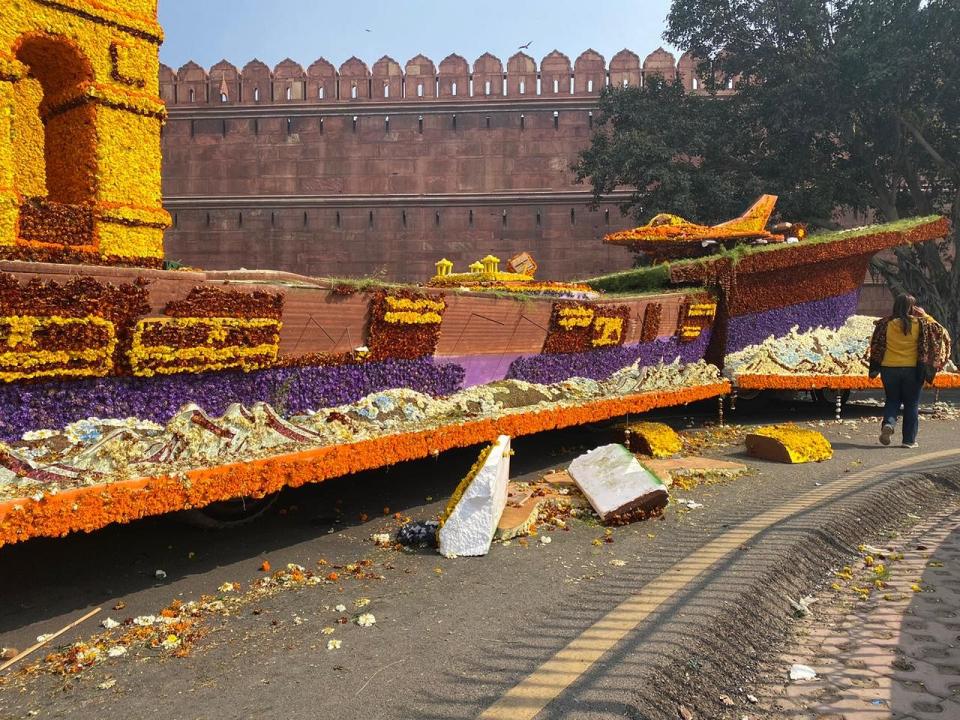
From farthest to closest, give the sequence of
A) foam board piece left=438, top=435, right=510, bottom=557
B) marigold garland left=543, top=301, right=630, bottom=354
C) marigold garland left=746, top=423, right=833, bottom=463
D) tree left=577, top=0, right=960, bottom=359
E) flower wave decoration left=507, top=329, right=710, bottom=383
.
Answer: tree left=577, top=0, right=960, bottom=359 < marigold garland left=746, top=423, right=833, bottom=463 < marigold garland left=543, top=301, right=630, bottom=354 < flower wave decoration left=507, top=329, right=710, bottom=383 < foam board piece left=438, top=435, right=510, bottom=557

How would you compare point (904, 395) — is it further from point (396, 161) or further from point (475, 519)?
point (396, 161)

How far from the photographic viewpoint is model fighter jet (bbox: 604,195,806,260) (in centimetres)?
1262

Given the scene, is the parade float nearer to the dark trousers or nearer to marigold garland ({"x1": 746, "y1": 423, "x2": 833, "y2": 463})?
marigold garland ({"x1": 746, "y1": 423, "x2": 833, "y2": 463})

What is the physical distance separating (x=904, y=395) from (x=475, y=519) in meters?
7.00

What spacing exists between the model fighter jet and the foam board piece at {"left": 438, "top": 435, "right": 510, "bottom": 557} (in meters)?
8.26

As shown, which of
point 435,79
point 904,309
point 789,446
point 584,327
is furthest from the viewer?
point 435,79

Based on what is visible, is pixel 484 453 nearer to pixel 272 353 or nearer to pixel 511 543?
pixel 511 543

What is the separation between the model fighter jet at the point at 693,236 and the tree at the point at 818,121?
24.2 ft

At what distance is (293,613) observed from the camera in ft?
13.4

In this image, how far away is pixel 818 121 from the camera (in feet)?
63.3

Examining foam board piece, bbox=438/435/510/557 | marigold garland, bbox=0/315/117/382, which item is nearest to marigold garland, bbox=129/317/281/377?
marigold garland, bbox=0/315/117/382

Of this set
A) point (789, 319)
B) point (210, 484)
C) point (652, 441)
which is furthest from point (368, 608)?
point (789, 319)

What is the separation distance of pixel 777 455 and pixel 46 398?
7423mm

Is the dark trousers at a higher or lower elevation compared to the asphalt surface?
higher
